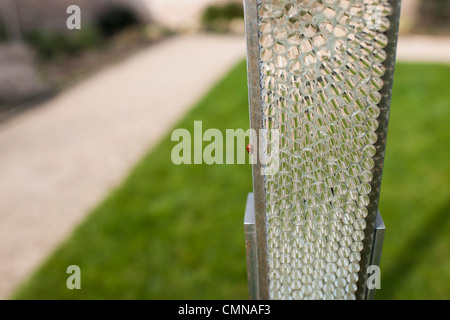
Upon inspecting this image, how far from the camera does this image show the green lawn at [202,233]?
294 cm

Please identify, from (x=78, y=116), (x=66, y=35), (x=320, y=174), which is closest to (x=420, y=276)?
(x=320, y=174)

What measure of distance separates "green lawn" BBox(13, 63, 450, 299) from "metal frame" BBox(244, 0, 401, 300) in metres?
1.32

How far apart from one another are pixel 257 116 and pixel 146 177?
10.8 feet

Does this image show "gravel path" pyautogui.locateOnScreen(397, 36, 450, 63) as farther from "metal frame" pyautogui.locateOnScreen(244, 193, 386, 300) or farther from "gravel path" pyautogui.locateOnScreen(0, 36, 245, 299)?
"metal frame" pyautogui.locateOnScreen(244, 193, 386, 300)

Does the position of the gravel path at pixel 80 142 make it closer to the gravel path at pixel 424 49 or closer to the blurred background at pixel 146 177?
the blurred background at pixel 146 177

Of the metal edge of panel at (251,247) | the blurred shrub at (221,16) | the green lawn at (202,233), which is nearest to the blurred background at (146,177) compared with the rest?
the green lawn at (202,233)

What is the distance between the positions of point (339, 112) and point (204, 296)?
79.8 inches

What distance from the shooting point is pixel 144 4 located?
1217 cm

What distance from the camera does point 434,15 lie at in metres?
10.6

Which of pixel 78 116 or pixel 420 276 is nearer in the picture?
pixel 420 276

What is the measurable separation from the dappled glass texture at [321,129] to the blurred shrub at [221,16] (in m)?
10.8

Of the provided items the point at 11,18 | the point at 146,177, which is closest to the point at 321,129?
the point at 146,177

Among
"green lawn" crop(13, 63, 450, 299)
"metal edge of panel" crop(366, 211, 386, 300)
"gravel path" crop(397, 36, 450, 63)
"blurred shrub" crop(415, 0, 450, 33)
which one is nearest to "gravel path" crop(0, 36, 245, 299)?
"green lawn" crop(13, 63, 450, 299)

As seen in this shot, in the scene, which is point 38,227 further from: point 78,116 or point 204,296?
point 78,116
